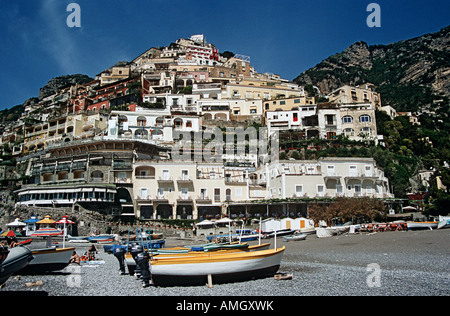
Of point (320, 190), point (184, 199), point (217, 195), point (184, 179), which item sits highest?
point (184, 179)

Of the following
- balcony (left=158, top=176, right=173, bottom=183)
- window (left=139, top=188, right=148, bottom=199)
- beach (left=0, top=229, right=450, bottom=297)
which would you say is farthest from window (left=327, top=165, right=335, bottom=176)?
window (left=139, top=188, right=148, bottom=199)

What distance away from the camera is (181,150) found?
5181 cm

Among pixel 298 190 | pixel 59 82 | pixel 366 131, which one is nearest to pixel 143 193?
pixel 298 190

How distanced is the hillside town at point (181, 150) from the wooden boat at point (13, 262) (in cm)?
2810

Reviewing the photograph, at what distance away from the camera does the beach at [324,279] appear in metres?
11.7

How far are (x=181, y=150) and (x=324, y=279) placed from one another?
40073mm

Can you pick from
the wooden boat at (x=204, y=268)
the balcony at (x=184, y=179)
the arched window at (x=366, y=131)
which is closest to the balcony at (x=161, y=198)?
the balcony at (x=184, y=179)

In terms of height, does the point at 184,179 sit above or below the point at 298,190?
above

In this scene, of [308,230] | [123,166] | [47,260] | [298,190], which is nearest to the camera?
[47,260]

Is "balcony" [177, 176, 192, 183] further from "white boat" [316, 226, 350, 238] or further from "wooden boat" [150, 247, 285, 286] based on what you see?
"wooden boat" [150, 247, 285, 286]

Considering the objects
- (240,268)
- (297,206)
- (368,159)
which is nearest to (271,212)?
(297,206)

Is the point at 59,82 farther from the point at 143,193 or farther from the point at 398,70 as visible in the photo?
the point at 398,70

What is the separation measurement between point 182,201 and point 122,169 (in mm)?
8783
